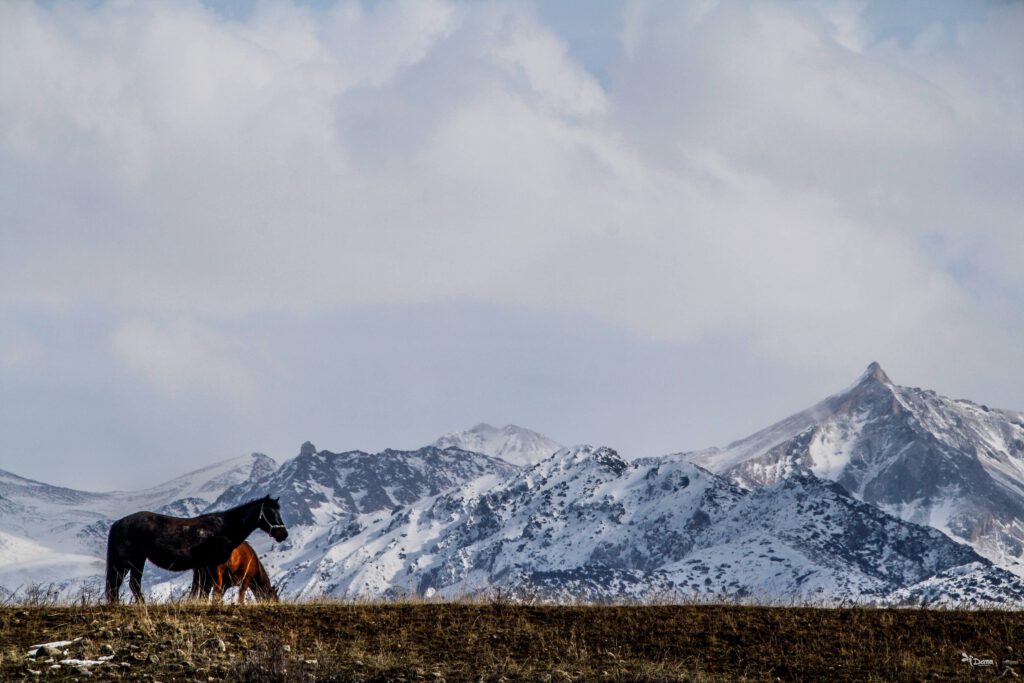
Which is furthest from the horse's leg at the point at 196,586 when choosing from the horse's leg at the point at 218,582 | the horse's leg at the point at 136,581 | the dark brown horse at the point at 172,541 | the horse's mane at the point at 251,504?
the horse's mane at the point at 251,504

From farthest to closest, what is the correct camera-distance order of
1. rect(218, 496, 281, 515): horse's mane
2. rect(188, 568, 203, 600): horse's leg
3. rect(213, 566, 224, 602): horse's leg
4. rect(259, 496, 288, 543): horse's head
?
rect(259, 496, 288, 543): horse's head
rect(218, 496, 281, 515): horse's mane
rect(213, 566, 224, 602): horse's leg
rect(188, 568, 203, 600): horse's leg

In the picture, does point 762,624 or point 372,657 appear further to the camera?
point 762,624

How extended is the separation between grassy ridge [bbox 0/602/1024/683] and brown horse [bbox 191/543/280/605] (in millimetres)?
4917

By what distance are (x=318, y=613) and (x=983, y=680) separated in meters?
12.8

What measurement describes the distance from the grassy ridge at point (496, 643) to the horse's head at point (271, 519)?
19.6 ft

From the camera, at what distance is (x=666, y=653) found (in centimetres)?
2325

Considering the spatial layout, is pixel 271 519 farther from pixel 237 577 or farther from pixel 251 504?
pixel 237 577

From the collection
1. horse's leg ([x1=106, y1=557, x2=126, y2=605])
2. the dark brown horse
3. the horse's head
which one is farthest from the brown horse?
horse's leg ([x1=106, y1=557, x2=126, y2=605])

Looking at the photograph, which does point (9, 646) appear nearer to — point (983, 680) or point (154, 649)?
point (154, 649)

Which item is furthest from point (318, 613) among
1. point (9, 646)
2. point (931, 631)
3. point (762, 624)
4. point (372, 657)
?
point (931, 631)

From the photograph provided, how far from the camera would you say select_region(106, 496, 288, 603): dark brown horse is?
2994cm

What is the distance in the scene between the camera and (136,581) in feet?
94.8

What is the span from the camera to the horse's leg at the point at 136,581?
27453 millimetres

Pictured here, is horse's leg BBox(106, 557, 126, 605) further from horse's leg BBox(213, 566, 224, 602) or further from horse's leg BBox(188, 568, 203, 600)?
horse's leg BBox(213, 566, 224, 602)
